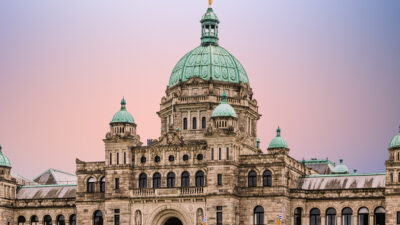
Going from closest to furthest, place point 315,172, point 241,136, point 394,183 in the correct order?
point 394,183 → point 241,136 → point 315,172

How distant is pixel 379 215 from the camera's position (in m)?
124

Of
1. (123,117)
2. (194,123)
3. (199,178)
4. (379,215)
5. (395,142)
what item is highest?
(194,123)

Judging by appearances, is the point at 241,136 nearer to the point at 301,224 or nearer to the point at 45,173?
the point at 301,224

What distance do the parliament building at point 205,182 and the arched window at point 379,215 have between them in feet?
0.37

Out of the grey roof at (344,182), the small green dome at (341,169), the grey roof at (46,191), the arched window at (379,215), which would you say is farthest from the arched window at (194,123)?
the arched window at (379,215)

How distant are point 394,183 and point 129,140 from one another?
101 ft

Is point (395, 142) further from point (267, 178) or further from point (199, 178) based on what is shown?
point (199, 178)

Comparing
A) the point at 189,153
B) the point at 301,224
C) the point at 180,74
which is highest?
the point at 180,74

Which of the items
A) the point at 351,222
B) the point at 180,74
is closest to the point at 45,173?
the point at 180,74

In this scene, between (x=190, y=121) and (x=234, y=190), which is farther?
(x=190, y=121)

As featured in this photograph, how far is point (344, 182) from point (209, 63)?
23.2m

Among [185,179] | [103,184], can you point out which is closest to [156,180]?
[185,179]

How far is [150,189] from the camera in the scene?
12669cm

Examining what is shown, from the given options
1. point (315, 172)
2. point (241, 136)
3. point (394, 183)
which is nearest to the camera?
point (394, 183)
